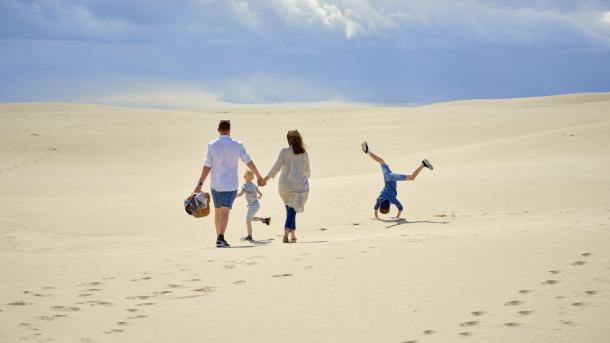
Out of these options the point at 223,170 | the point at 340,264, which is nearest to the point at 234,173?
the point at 223,170

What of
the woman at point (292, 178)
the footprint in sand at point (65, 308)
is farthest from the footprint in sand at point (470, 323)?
the woman at point (292, 178)

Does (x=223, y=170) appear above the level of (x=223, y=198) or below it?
above

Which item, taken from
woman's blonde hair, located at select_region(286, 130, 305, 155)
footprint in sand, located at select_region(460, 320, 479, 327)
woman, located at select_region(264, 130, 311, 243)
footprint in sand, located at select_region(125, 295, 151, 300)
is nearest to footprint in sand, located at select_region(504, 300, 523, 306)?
footprint in sand, located at select_region(460, 320, 479, 327)

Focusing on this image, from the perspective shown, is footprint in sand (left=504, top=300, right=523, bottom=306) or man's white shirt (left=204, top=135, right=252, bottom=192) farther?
man's white shirt (left=204, top=135, right=252, bottom=192)

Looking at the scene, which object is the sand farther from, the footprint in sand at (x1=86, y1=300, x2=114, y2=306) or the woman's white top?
the woman's white top

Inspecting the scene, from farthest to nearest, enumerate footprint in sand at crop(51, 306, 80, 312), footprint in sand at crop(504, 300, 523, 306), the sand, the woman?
the woman < footprint in sand at crop(51, 306, 80, 312) < footprint in sand at crop(504, 300, 523, 306) < the sand

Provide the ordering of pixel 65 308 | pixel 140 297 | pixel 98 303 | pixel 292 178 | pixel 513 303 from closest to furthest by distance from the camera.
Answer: pixel 513 303 < pixel 65 308 < pixel 98 303 < pixel 140 297 < pixel 292 178

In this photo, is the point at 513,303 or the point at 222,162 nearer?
the point at 513,303

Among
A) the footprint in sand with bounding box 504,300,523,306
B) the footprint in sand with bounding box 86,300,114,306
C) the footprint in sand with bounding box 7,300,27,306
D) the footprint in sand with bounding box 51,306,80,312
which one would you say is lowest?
the footprint in sand with bounding box 51,306,80,312

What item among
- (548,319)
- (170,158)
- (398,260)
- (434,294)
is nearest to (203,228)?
(398,260)

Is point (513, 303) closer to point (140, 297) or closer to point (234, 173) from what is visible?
point (140, 297)

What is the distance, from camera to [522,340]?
4.75m

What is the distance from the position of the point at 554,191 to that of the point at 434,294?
31.8ft

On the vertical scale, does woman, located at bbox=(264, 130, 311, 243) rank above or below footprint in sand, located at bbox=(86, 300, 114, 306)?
above
